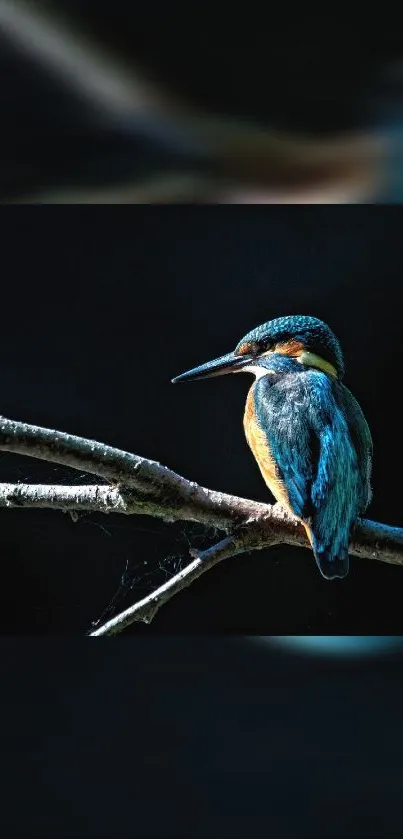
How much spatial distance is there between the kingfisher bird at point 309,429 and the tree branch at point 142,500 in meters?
0.12

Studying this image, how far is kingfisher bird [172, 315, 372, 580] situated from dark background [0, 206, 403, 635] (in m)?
0.25

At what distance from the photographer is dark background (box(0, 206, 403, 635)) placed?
8.40ft

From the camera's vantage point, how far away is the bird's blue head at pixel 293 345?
7.45ft

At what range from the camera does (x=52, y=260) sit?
2609 mm

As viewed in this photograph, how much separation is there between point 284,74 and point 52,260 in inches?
34.4

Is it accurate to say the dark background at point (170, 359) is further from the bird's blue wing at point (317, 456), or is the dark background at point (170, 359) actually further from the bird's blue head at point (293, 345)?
the bird's blue wing at point (317, 456)

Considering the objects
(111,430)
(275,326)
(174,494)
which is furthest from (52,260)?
(174,494)

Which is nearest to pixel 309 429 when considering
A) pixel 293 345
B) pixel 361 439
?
pixel 361 439

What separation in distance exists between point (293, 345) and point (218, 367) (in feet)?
0.77

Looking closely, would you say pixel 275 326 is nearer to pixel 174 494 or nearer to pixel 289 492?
pixel 289 492

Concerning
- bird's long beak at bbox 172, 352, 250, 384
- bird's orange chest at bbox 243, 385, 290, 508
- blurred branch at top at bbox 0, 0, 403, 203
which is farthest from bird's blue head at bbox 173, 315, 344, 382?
blurred branch at top at bbox 0, 0, 403, 203

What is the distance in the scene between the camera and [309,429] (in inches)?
81.7

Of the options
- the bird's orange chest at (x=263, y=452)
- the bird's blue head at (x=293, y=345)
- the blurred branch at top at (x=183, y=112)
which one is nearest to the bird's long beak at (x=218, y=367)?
the bird's blue head at (x=293, y=345)

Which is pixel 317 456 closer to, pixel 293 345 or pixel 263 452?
pixel 263 452
